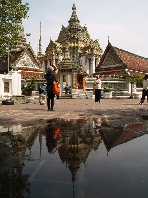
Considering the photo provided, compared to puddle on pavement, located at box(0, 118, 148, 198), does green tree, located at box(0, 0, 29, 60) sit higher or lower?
higher

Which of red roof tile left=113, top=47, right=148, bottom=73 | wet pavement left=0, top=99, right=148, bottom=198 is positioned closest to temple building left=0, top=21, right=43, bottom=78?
red roof tile left=113, top=47, right=148, bottom=73

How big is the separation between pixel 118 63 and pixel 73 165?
25837 millimetres

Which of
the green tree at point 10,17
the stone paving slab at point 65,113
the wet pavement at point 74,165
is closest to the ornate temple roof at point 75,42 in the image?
the green tree at point 10,17

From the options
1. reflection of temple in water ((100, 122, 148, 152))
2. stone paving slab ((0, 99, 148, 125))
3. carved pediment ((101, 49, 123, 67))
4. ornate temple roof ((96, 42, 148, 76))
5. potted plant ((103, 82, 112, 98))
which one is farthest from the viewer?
carved pediment ((101, 49, 123, 67))

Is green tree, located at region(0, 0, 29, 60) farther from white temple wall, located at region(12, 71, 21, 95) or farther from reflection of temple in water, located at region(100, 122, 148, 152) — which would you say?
reflection of temple in water, located at region(100, 122, 148, 152)

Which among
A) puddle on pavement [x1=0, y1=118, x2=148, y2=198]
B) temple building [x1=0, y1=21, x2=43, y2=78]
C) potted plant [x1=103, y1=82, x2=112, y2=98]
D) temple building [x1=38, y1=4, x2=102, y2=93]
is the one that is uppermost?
temple building [x1=38, y1=4, x2=102, y2=93]

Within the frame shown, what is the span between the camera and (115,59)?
27375 millimetres

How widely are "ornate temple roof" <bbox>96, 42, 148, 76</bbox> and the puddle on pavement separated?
23656 millimetres

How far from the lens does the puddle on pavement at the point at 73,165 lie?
5.42 feet

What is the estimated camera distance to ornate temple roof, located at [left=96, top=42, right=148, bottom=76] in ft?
87.3

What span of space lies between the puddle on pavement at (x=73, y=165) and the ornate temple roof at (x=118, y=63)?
23.7 metres

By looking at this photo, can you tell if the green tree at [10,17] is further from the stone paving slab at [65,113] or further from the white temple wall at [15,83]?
the stone paving slab at [65,113]

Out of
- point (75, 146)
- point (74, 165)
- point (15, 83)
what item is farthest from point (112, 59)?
point (74, 165)

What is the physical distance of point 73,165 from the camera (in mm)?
2182
